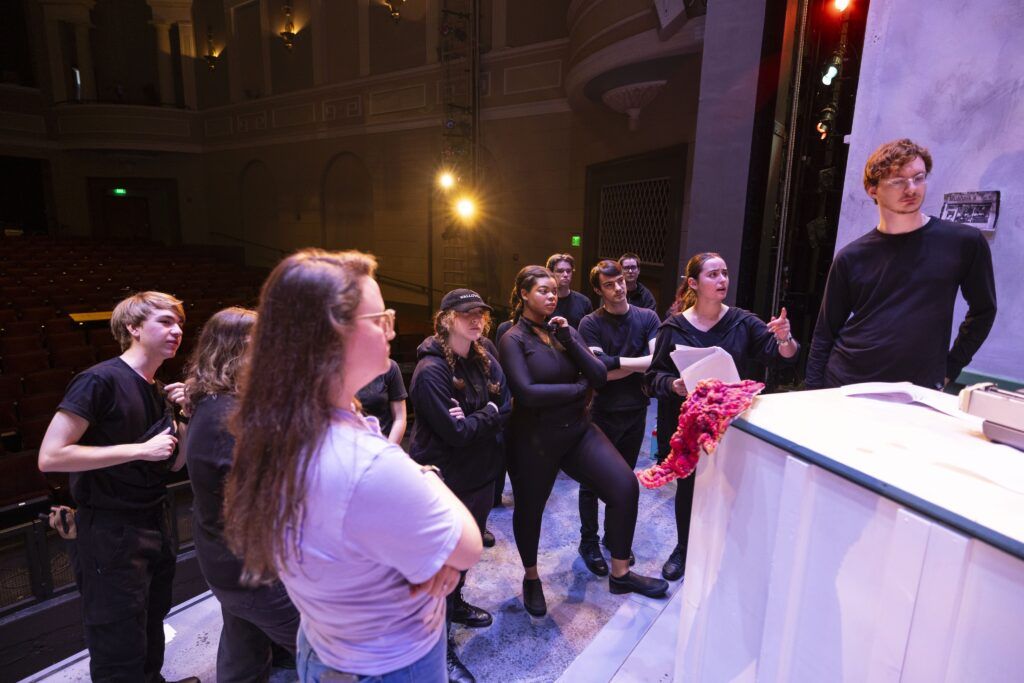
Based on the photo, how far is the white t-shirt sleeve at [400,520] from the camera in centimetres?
90

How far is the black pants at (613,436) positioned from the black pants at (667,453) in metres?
0.20

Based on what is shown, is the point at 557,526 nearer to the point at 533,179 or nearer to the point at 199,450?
→ the point at 199,450

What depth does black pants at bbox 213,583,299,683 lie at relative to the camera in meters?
1.64

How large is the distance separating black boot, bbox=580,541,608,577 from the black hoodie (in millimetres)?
1003

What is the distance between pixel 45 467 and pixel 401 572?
1.66 metres

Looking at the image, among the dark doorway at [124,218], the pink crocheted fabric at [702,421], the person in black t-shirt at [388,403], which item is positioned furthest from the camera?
the dark doorway at [124,218]

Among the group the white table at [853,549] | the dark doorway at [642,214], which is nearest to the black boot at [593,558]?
the white table at [853,549]

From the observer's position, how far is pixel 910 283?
208cm

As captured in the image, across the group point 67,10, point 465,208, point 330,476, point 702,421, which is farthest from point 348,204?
point 330,476

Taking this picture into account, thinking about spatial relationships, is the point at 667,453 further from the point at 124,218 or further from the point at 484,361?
the point at 124,218

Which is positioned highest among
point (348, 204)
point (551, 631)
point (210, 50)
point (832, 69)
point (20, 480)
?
point (210, 50)

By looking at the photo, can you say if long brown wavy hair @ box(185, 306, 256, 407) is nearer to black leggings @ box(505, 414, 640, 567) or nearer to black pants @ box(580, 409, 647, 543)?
black leggings @ box(505, 414, 640, 567)

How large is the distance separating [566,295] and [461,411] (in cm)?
242

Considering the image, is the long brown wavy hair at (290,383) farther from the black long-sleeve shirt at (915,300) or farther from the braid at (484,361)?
the black long-sleeve shirt at (915,300)
